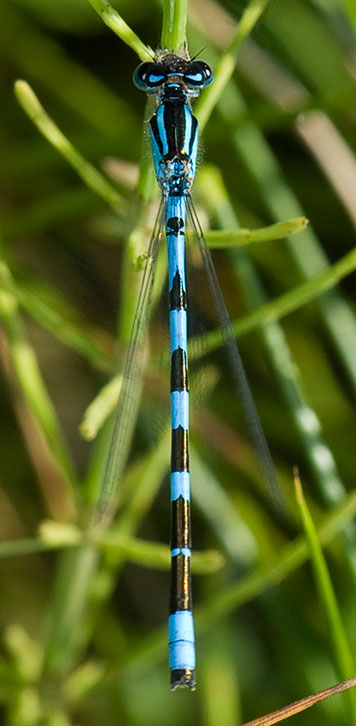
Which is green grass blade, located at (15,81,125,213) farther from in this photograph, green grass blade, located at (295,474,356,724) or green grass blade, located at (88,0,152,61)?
green grass blade, located at (295,474,356,724)

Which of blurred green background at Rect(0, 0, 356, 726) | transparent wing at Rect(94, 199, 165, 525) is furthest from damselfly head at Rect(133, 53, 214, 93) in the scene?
blurred green background at Rect(0, 0, 356, 726)

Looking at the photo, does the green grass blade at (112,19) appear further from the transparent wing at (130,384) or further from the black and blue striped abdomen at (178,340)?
the transparent wing at (130,384)

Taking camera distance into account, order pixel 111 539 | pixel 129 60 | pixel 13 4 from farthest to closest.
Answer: pixel 129 60 < pixel 13 4 < pixel 111 539

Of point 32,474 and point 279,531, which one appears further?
point 32,474

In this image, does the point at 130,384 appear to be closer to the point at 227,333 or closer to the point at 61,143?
the point at 227,333

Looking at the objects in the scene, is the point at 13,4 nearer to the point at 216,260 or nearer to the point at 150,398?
the point at 216,260

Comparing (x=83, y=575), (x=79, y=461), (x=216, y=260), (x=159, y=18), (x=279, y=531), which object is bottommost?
(x=83, y=575)

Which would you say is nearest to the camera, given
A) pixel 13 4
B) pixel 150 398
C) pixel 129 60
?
pixel 150 398

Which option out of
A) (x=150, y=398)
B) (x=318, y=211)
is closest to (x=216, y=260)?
(x=318, y=211)
